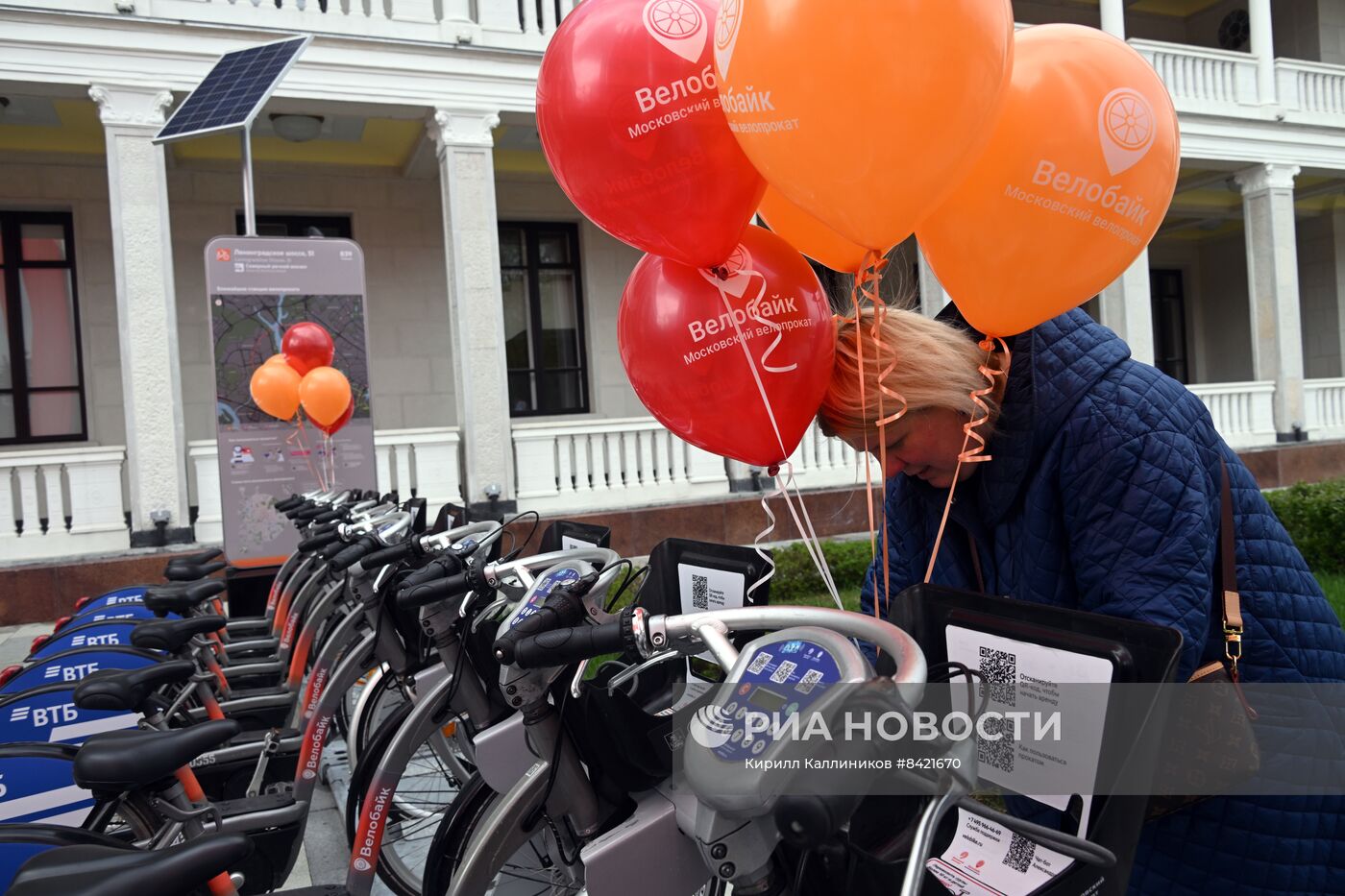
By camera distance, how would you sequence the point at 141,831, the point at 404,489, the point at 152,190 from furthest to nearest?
the point at 404,489 < the point at 152,190 < the point at 141,831

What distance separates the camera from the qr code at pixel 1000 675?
4.04 ft

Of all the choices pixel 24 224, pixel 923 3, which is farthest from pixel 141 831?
pixel 24 224

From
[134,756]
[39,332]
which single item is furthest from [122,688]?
[39,332]

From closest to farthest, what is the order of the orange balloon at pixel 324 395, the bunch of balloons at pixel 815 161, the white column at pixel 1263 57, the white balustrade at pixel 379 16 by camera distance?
the bunch of balloons at pixel 815 161, the orange balloon at pixel 324 395, the white balustrade at pixel 379 16, the white column at pixel 1263 57

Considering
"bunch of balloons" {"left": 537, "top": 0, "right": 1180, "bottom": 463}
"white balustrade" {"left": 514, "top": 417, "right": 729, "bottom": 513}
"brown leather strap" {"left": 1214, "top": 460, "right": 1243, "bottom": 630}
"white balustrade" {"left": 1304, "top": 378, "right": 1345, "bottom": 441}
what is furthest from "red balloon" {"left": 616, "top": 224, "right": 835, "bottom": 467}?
"white balustrade" {"left": 1304, "top": 378, "right": 1345, "bottom": 441}

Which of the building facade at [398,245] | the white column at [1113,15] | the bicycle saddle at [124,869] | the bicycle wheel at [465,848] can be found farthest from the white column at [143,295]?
the white column at [1113,15]

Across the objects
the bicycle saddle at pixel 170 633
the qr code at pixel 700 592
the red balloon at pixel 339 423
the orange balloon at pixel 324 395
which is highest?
the orange balloon at pixel 324 395

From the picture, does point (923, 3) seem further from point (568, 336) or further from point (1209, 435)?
point (568, 336)

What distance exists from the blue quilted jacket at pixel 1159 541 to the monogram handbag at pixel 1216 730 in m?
0.03

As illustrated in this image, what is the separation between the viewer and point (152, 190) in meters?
7.73

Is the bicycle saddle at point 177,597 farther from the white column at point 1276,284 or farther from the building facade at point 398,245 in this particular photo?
the white column at point 1276,284

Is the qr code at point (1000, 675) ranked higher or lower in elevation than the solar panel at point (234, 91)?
lower

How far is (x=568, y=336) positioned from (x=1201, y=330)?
12.7 m

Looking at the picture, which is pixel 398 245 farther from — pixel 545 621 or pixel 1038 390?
pixel 1038 390
